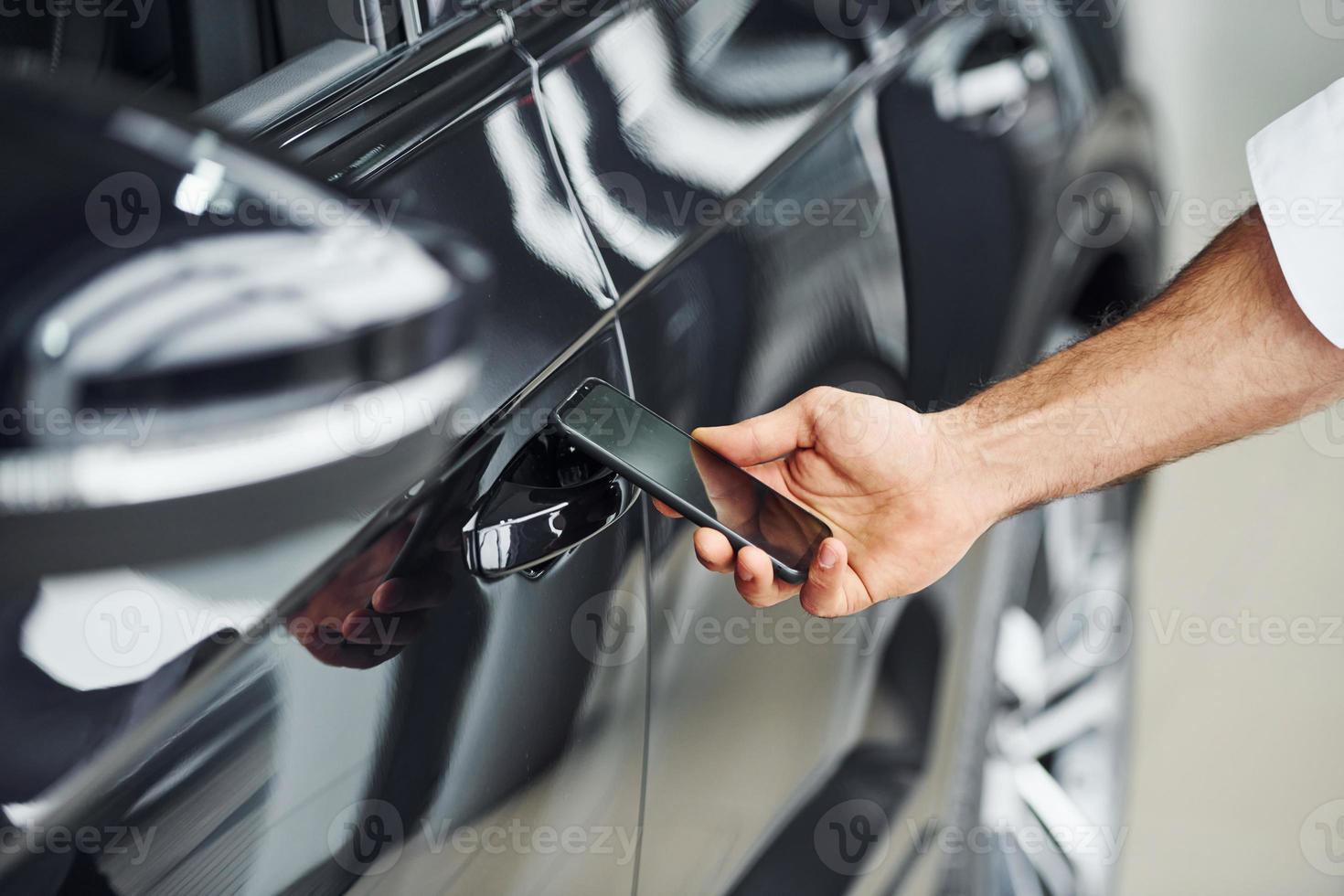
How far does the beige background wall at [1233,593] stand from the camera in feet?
6.74

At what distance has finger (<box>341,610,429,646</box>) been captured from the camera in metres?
0.78

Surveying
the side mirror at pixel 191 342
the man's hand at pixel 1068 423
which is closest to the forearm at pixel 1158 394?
the man's hand at pixel 1068 423

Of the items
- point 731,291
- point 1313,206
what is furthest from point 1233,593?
point 731,291

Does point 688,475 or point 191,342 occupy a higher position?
point 191,342

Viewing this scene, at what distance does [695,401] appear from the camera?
1.12 m

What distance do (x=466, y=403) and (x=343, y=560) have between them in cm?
16

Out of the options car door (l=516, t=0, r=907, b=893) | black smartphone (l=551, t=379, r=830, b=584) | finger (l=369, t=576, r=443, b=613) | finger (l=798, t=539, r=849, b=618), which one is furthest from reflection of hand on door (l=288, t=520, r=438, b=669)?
finger (l=798, t=539, r=849, b=618)

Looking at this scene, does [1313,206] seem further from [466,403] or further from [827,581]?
[466,403]

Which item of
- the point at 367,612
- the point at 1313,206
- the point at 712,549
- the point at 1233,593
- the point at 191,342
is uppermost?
the point at 191,342

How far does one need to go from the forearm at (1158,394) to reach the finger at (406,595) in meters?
0.73

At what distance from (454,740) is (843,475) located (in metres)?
0.64

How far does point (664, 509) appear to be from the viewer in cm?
105

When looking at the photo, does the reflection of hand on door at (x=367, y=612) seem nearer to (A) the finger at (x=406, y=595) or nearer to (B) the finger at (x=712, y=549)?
(A) the finger at (x=406, y=595)

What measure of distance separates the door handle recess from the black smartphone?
0.02 meters
